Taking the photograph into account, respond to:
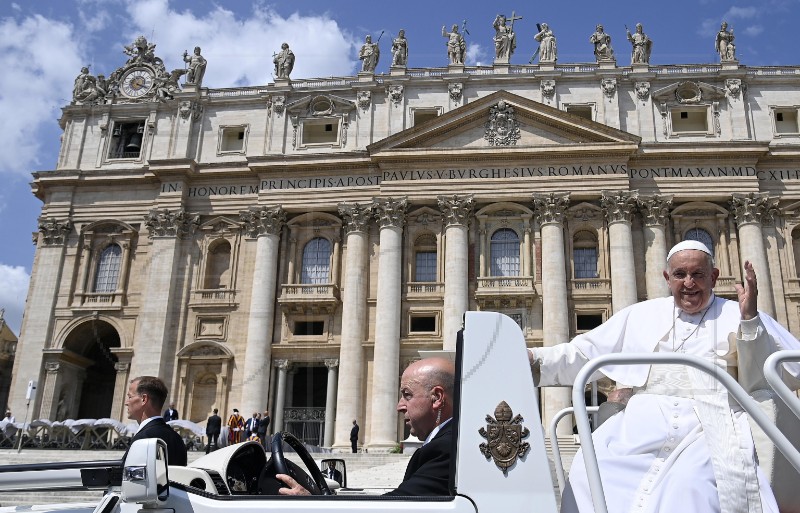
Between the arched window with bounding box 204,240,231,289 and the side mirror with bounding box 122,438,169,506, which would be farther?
the arched window with bounding box 204,240,231,289

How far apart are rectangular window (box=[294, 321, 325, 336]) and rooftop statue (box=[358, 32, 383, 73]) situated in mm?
12503

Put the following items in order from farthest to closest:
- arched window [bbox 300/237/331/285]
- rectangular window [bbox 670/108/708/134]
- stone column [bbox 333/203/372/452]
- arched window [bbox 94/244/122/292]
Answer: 1. arched window [bbox 94/244/122/292]
2. rectangular window [bbox 670/108/708/134]
3. arched window [bbox 300/237/331/285]
4. stone column [bbox 333/203/372/452]

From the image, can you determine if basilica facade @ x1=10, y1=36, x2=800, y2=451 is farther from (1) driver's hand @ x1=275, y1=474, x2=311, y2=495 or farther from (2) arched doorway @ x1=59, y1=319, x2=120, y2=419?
(1) driver's hand @ x1=275, y1=474, x2=311, y2=495

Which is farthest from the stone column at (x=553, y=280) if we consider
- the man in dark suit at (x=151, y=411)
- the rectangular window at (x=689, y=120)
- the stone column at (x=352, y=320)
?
the man in dark suit at (x=151, y=411)

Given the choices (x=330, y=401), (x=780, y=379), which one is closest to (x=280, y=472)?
(x=780, y=379)

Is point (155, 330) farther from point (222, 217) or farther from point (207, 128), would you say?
point (207, 128)

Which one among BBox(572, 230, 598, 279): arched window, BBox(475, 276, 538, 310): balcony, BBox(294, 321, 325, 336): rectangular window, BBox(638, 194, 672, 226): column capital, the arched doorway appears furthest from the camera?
the arched doorway

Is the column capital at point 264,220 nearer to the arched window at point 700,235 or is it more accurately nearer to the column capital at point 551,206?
the column capital at point 551,206

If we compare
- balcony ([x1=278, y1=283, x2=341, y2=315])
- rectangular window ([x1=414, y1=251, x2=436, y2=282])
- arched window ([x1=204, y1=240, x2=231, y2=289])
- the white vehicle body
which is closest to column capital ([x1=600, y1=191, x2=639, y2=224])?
rectangular window ([x1=414, y1=251, x2=436, y2=282])

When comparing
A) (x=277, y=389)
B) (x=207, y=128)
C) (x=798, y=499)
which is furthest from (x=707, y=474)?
(x=207, y=128)

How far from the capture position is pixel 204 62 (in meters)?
37.4

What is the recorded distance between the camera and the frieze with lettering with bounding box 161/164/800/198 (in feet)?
103

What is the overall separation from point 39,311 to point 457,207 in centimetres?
1956

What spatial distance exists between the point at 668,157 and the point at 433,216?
10366mm
